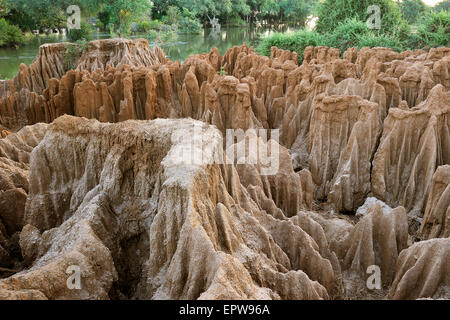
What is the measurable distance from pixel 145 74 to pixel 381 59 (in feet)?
26.4

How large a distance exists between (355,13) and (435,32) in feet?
18.5

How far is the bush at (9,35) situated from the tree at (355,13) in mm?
23674

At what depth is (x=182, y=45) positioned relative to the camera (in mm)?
37812

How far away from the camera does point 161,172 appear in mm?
4629

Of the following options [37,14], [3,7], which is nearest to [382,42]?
[37,14]

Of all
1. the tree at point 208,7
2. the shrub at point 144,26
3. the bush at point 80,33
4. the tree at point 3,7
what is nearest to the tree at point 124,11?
the shrub at point 144,26

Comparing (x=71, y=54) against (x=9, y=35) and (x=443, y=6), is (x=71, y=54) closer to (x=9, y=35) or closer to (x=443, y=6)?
(x=9, y=35)

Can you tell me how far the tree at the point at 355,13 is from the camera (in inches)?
Answer: 875

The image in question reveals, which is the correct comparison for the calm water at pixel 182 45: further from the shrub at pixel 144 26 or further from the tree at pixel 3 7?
the tree at pixel 3 7

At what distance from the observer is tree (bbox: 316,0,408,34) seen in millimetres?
22219

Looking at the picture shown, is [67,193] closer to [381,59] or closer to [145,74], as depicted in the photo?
[145,74]
